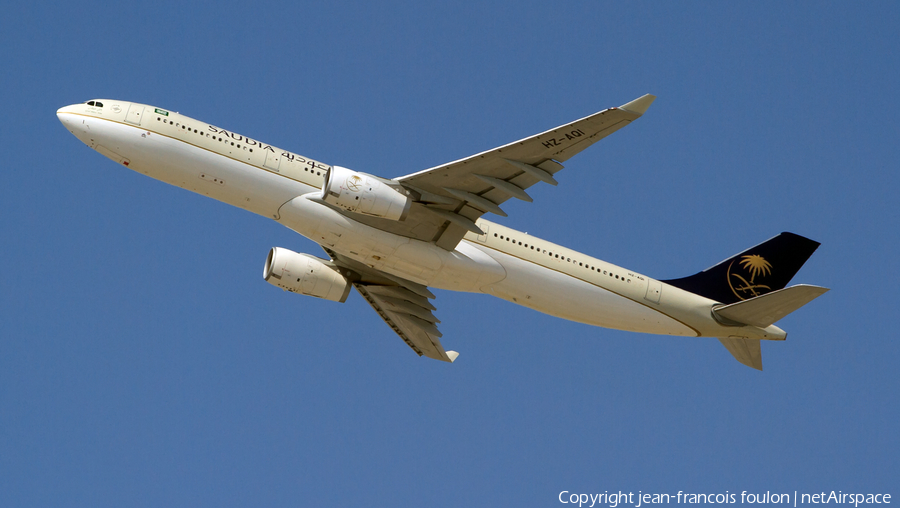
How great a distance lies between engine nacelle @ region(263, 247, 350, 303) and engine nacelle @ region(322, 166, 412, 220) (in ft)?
22.8

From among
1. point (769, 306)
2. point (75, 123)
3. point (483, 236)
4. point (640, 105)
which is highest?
point (640, 105)

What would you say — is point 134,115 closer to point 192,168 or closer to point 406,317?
point 192,168

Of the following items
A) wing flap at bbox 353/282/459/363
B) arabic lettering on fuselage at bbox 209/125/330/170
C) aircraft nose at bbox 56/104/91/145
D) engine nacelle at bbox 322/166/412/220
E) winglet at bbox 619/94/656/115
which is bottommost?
wing flap at bbox 353/282/459/363

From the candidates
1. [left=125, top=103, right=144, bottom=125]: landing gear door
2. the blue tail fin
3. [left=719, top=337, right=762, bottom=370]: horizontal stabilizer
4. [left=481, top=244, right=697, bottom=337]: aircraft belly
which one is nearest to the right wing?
[left=481, top=244, right=697, bottom=337]: aircraft belly

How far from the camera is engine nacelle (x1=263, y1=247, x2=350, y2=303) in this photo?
35.5m

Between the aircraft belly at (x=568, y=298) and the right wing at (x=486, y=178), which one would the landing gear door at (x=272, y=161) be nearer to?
the right wing at (x=486, y=178)

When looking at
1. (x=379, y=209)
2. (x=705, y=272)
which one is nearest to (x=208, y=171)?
(x=379, y=209)

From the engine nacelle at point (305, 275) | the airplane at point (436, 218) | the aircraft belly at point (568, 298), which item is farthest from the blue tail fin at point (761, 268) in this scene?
the engine nacelle at point (305, 275)

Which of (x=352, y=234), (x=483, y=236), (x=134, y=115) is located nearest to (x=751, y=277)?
(x=483, y=236)

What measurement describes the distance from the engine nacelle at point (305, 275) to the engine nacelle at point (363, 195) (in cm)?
695

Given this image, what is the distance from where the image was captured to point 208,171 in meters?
30.3

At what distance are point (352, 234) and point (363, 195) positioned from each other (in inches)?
79.4

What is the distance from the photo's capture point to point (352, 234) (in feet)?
101

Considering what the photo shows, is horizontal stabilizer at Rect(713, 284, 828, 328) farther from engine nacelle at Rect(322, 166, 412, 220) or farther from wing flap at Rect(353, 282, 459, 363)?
engine nacelle at Rect(322, 166, 412, 220)
